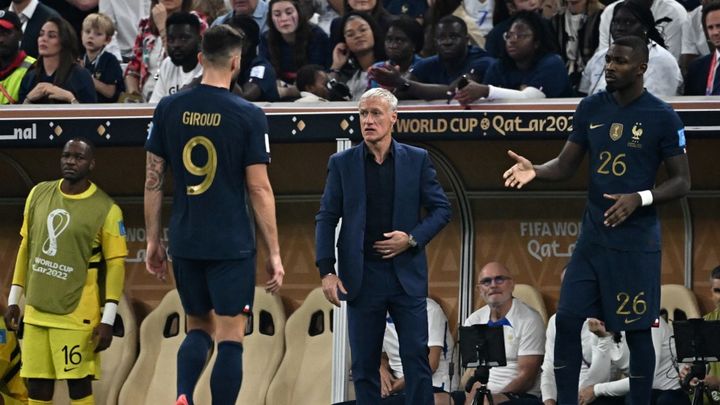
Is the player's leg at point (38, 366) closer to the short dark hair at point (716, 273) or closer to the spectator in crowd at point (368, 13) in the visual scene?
the spectator in crowd at point (368, 13)

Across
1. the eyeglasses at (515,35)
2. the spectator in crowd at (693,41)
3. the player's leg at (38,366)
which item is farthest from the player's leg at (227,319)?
the spectator in crowd at (693,41)

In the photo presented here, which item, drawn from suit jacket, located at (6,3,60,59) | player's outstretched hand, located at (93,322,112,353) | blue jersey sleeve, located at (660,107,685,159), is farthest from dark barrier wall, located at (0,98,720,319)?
blue jersey sleeve, located at (660,107,685,159)

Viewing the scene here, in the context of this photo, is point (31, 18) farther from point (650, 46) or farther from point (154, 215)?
point (154, 215)

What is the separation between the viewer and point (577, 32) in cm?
1144

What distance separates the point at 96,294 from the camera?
34.0ft

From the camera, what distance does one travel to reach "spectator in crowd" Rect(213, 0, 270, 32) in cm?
1228

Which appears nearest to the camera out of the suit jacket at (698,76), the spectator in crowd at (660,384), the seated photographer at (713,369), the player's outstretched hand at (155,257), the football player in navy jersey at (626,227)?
the player's outstretched hand at (155,257)

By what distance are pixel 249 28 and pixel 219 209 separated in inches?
158

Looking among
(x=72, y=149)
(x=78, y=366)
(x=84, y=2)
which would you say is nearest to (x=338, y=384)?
(x=78, y=366)

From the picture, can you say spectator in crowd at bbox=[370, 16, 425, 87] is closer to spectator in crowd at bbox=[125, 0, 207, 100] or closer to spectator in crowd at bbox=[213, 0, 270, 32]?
spectator in crowd at bbox=[213, 0, 270, 32]

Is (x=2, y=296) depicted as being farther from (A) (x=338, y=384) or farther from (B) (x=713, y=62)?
(B) (x=713, y=62)

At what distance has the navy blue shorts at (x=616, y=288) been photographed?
8.02m

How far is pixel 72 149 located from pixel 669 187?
165 inches

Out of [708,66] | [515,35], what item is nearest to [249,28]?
[515,35]
